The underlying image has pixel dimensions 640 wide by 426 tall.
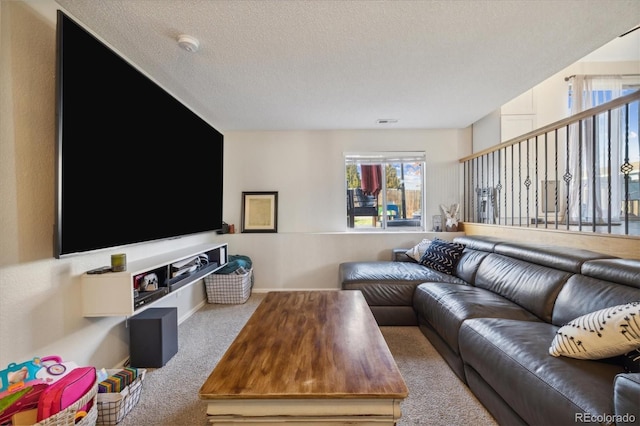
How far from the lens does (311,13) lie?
4.83ft

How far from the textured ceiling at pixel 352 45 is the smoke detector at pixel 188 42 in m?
0.05

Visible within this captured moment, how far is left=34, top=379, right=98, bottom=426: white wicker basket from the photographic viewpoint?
1012 millimetres

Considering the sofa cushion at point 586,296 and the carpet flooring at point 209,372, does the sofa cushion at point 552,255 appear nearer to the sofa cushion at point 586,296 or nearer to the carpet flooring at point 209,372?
the sofa cushion at point 586,296

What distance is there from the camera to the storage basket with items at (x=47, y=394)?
0.99 metres

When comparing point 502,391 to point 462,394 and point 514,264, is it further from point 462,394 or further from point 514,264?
point 514,264

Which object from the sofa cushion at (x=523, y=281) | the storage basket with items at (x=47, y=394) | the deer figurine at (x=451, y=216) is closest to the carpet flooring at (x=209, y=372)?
the storage basket with items at (x=47, y=394)

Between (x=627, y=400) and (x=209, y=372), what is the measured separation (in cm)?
211

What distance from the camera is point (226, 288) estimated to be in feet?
10.2

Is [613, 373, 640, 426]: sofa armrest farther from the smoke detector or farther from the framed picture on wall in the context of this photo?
Answer: the framed picture on wall

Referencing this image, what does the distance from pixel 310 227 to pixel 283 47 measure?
2420 millimetres

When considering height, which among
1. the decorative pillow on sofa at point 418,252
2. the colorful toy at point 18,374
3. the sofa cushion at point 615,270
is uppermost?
the sofa cushion at point 615,270

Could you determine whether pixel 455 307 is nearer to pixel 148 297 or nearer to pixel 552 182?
pixel 148 297

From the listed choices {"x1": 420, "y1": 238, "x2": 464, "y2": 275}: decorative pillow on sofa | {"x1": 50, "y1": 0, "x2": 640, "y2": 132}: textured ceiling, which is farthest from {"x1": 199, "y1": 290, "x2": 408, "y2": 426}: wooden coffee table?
{"x1": 50, "y1": 0, "x2": 640, "y2": 132}: textured ceiling

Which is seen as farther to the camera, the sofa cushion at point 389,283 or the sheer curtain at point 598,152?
the sheer curtain at point 598,152
